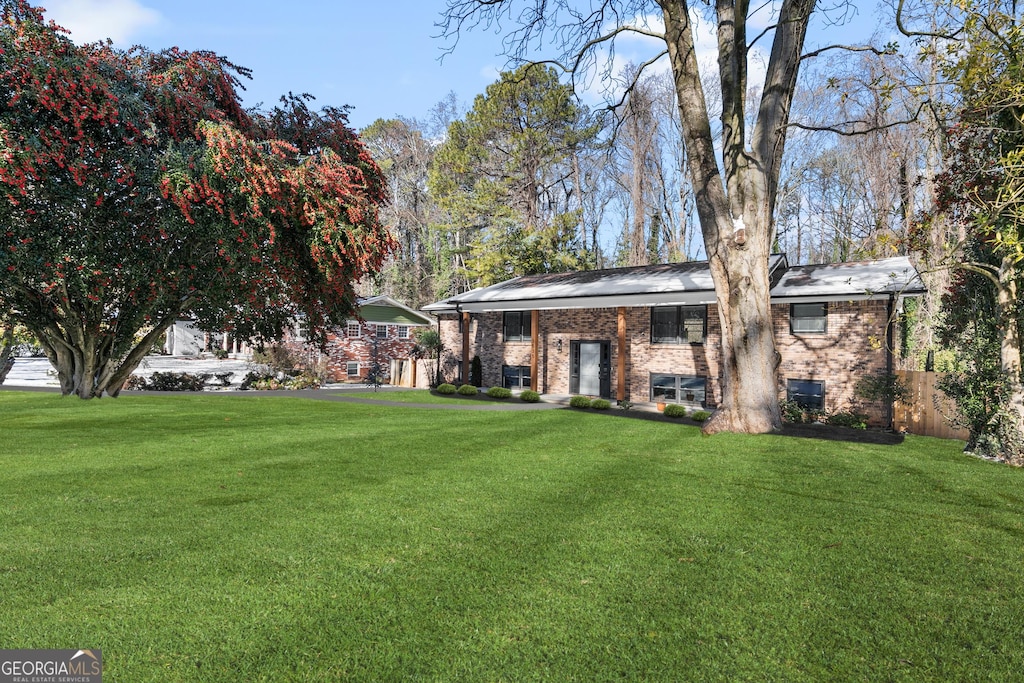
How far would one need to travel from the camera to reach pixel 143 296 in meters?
13.1

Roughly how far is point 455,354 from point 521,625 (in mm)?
22530

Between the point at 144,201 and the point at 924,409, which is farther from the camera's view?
the point at 924,409

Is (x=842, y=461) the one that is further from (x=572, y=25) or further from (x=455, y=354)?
(x=455, y=354)

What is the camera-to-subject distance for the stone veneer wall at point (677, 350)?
1589cm

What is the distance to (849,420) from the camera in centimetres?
1522

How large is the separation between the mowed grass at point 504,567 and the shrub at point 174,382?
616 inches

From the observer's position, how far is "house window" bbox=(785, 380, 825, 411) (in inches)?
648

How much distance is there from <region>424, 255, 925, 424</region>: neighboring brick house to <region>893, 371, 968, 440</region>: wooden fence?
1242 mm

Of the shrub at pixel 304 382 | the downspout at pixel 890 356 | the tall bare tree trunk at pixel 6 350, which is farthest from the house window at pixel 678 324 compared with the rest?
the tall bare tree trunk at pixel 6 350

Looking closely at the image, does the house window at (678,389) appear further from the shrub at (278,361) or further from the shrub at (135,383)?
the shrub at (135,383)

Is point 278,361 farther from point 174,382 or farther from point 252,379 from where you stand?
point 174,382

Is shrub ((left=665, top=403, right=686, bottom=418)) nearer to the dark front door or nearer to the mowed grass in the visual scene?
the dark front door

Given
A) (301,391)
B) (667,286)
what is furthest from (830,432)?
(301,391)

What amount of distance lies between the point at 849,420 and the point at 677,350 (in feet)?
17.1
